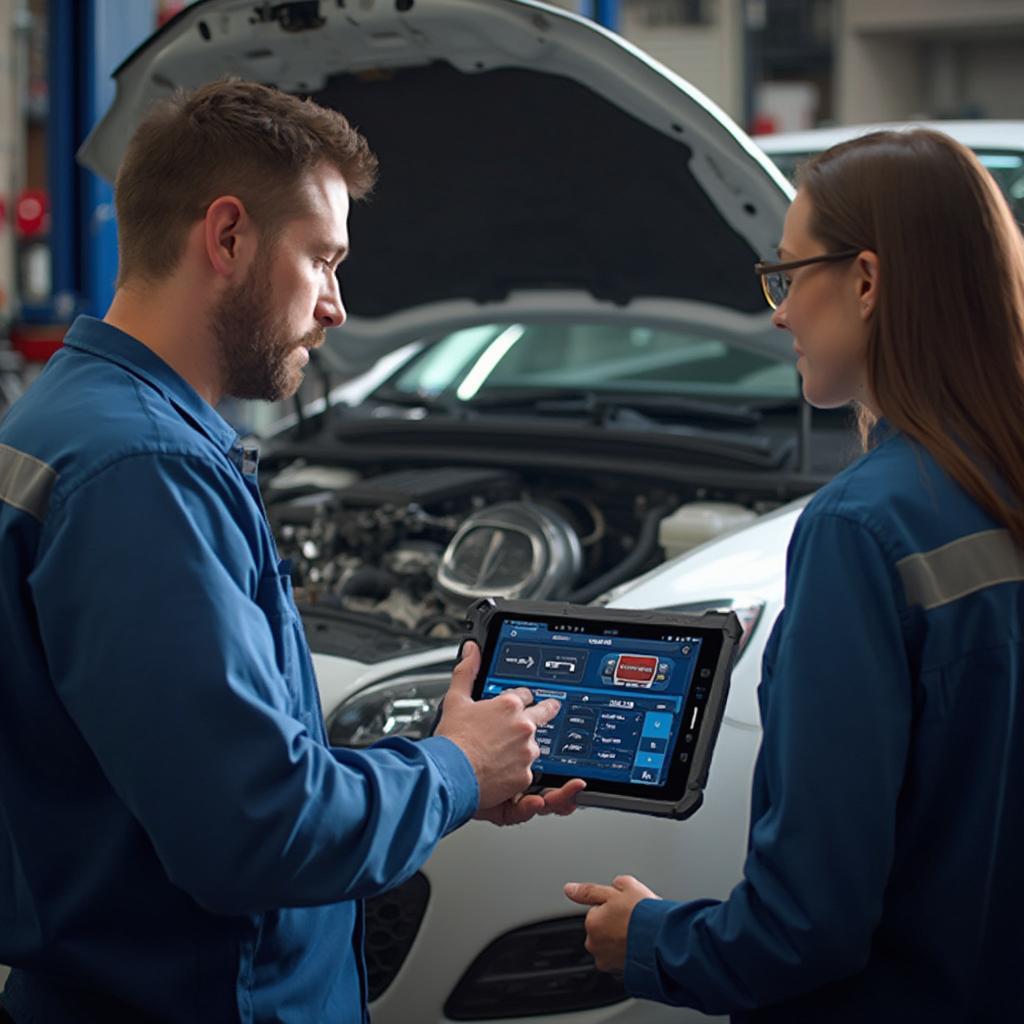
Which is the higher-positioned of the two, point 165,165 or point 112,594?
point 165,165

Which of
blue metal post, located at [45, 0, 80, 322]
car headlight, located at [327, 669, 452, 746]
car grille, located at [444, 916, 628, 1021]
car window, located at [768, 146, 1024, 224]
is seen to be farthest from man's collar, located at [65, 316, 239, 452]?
blue metal post, located at [45, 0, 80, 322]

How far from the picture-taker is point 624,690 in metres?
1.66

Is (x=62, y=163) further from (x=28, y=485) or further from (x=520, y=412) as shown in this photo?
(x=28, y=485)

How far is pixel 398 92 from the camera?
2809mm

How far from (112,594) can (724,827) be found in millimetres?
1152

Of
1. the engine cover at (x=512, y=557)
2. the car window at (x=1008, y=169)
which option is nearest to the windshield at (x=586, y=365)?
the car window at (x=1008, y=169)

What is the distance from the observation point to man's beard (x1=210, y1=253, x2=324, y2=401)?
1392 millimetres

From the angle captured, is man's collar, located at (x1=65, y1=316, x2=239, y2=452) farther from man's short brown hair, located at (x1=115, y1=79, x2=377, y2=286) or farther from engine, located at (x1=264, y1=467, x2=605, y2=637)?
engine, located at (x1=264, y1=467, x2=605, y2=637)

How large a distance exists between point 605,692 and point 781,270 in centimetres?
52

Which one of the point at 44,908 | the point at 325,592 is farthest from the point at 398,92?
the point at 44,908

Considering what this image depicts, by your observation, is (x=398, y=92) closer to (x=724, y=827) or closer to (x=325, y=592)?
(x=325, y=592)

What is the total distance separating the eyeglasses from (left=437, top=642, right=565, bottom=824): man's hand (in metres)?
0.50

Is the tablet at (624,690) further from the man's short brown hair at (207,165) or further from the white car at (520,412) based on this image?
the man's short brown hair at (207,165)

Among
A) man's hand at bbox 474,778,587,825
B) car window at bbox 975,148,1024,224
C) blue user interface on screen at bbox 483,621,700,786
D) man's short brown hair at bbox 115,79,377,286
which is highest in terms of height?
man's short brown hair at bbox 115,79,377,286
